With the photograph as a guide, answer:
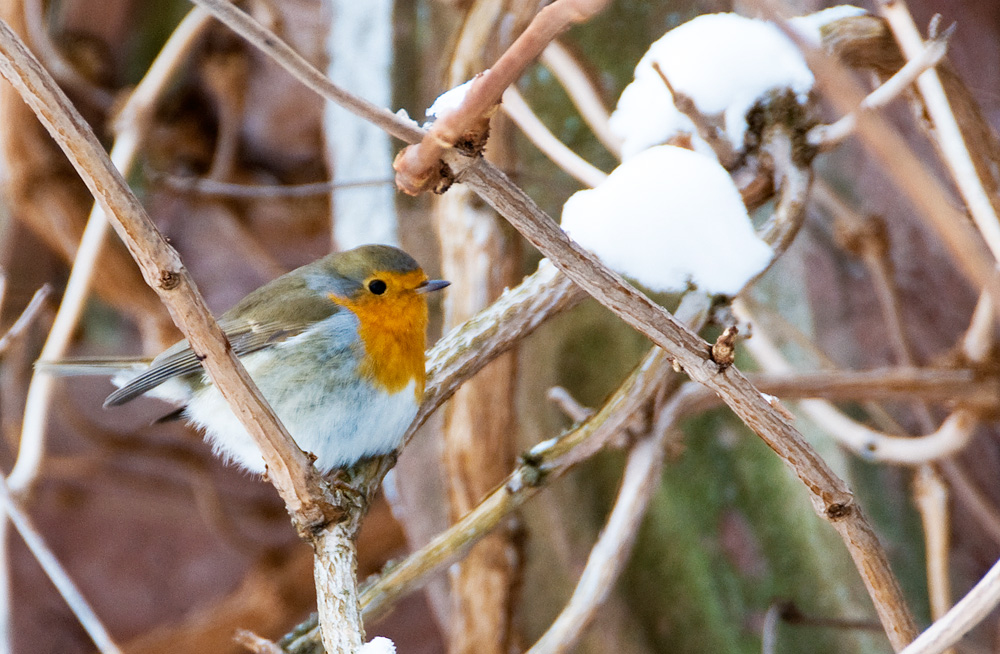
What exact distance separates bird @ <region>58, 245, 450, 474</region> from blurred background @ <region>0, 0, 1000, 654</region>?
0.25 metres

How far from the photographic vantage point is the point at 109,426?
4.15m

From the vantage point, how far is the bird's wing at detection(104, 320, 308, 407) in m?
1.75

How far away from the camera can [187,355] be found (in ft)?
5.74

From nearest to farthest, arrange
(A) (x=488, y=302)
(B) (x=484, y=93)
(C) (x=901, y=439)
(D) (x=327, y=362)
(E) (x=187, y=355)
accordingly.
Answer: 1. (B) (x=484, y=93)
2. (D) (x=327, y=362)
3. (E) (x=187, y=355)
4. (C) (x=901, y=439)
5. (A) (x=488, y=302)

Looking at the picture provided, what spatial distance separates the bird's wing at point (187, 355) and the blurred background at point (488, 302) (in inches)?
15.7

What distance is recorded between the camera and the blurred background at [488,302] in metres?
2.01

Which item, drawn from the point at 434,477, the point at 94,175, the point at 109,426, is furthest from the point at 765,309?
the point at 109,426

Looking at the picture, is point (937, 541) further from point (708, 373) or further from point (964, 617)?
point (708, 373)

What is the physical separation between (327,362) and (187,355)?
13.2 inches

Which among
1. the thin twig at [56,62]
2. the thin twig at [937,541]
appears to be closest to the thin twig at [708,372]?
the thin twig at [937,541]

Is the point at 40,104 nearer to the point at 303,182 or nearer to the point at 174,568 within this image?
the point at 303,182

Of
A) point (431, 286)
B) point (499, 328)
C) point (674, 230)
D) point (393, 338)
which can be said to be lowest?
point (674, 230)

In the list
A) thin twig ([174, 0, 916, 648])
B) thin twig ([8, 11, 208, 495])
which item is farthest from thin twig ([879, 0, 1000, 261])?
thin twig ([8, 11, 208, 495])

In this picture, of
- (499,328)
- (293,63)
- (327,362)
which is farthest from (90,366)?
(293,63)
